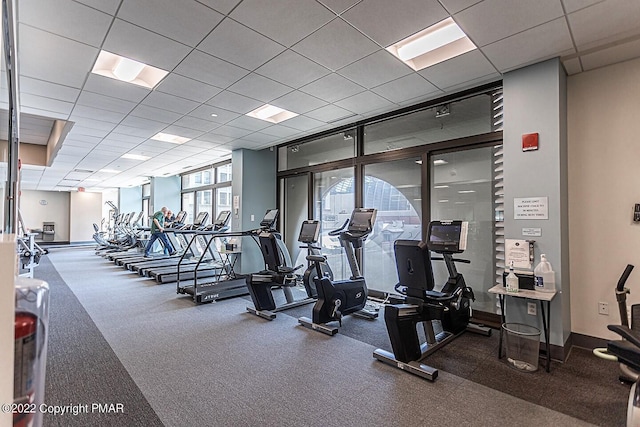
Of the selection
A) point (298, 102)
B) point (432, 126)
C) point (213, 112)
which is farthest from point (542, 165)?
point (213, 112)

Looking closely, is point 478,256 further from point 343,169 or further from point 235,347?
point 235,347

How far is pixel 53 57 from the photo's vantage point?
3205 millimetres

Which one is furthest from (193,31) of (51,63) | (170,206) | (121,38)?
(170,206)

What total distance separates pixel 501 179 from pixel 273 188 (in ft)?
15.9

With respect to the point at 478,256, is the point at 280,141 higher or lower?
higher

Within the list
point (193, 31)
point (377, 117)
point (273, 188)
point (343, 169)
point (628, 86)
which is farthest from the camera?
point (273, 188)

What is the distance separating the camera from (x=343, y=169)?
5980 millimetres

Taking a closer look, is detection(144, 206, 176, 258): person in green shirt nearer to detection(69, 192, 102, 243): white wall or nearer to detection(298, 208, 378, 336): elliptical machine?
detection(298, 208, 378, 336): elliptical machine

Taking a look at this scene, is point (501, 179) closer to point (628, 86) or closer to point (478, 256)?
point (478, 256)

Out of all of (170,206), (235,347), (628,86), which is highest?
(628,86)

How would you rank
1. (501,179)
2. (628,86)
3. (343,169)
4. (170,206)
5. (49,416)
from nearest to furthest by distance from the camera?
1. (49,416)
2. (628,86)
3. (501,179)
4. (343,169)
5. (170,206)

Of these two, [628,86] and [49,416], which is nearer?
[49,416]

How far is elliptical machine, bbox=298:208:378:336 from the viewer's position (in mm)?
3891

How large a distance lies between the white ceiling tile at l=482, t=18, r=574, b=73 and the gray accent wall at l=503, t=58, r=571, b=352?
15cm
